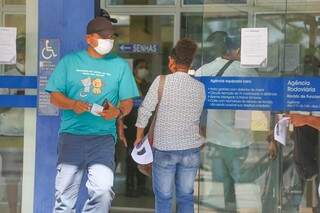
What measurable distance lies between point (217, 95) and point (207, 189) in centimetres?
92

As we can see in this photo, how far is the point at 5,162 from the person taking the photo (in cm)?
620

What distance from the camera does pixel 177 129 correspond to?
5.24 metres

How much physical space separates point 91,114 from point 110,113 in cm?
19

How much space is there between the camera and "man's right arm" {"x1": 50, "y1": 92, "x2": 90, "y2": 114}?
4.72 m

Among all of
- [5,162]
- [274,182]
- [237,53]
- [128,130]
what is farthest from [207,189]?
[128,130]

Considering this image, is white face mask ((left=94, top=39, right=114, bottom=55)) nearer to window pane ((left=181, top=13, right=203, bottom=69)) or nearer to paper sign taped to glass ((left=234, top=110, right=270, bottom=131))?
window pane ((left=181, top=13, right=203, bottom=69))

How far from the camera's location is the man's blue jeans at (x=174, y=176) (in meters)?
5.28

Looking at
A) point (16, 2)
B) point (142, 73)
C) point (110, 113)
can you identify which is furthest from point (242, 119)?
point (142, 73)

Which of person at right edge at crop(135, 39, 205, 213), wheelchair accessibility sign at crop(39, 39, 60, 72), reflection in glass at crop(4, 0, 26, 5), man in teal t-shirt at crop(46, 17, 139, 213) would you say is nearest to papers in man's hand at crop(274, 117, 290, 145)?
person at right edge at crop(135, 39, 205, 213)

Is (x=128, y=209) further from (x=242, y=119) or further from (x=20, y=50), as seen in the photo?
(x=20, y=50)

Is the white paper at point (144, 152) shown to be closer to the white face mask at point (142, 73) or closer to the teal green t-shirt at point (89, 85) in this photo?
the teal green t-shirt at point (89, 85)

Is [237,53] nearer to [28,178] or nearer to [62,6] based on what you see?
[62,6]

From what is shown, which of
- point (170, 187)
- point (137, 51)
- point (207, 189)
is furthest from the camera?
point (137, 51)

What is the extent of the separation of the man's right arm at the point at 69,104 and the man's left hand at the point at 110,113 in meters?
0.12
